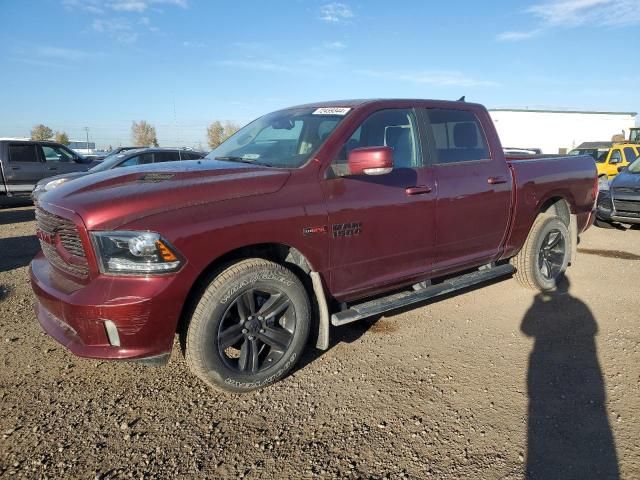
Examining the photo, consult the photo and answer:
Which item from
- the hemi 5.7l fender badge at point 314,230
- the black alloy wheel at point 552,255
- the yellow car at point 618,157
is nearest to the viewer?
the hemi 5.7l fender badge at point 314,230

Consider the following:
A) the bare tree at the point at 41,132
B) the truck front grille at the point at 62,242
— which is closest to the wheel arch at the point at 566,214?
the truck front grille at the point at 62,242

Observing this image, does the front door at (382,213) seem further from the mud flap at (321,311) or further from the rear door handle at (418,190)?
the mud flap at (321,311)

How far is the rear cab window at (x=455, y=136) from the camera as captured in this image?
406 cm

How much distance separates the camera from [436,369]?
3447mm

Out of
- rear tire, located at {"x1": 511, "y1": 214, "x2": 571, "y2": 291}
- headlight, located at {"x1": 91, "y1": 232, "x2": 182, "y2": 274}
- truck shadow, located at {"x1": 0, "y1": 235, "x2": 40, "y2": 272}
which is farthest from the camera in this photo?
truck shadow, located at {"x1": 0, "y1": 235, "x2": 40, "y2": 272}

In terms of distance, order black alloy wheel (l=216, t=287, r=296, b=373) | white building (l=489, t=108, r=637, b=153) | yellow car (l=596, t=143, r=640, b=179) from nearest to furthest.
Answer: black alloy wheel (l=216, t=287, r=296, b=373)
yellow car (l=596, t=143, r=640, b=179)
white building (l=489, t=108, r=637, b=153)

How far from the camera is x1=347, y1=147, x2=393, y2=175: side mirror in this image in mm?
3064

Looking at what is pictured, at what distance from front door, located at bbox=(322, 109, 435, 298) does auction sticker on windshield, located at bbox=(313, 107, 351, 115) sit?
194 mm

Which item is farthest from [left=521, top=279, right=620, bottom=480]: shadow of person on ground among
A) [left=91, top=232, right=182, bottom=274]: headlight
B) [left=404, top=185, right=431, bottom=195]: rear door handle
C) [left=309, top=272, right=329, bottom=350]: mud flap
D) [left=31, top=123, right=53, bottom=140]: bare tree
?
[left=31, top=123, right=53, bottom=140]: bare tree

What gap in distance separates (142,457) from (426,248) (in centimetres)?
252

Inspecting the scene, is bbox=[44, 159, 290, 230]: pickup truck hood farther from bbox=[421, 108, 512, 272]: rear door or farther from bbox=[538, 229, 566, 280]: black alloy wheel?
bbox=[538, 229, 566, 280]: black alloy wheel

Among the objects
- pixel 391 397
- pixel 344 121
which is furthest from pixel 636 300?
pixel 344 121

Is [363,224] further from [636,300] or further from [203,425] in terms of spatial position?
[636,300]

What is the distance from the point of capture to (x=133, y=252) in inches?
101
